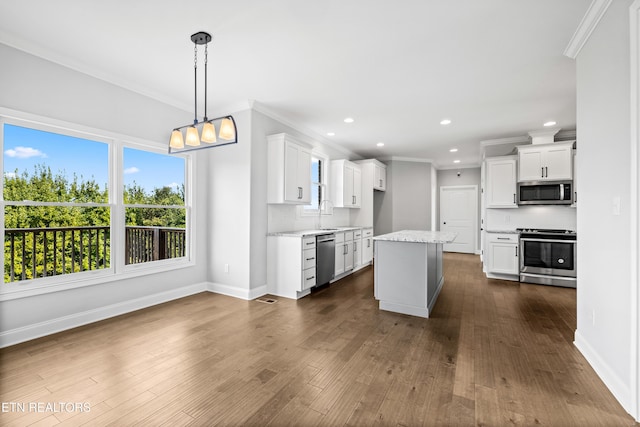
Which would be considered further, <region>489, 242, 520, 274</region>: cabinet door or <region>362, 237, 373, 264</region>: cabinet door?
<region>362, 237, 373, 264</region>: cabinet door

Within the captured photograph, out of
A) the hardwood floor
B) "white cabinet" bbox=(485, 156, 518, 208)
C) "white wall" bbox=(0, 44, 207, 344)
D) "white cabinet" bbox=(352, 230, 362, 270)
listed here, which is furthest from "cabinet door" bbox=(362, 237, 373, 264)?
"white wall" bbox=(0, 44, 207, 344)

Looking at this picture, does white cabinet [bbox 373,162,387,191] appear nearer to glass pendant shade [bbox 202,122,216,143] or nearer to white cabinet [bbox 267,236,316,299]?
white cabinet [bbox 267,236,316,299]

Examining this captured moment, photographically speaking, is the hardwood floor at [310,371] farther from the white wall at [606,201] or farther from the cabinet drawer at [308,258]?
the cabinet drawer at [308,258]

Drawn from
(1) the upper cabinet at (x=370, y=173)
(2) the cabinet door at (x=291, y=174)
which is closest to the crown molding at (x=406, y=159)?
(1) the upper cabinet at (x=370, y=173)

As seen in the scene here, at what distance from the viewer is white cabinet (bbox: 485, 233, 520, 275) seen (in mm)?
5266

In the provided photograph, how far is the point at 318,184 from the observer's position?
5.71 meters

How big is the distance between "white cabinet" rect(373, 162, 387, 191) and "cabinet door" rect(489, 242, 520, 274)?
283 centimetres

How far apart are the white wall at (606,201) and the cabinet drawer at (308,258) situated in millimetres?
2982

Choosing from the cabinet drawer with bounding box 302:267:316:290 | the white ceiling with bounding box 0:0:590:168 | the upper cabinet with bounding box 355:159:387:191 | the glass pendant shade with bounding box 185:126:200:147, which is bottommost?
the cabinet drawer with bounding box 302:267:316:290

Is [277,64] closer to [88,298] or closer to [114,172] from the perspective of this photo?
[114,172]

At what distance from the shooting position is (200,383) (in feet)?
6.91

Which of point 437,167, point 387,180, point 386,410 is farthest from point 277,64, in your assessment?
point 437,167

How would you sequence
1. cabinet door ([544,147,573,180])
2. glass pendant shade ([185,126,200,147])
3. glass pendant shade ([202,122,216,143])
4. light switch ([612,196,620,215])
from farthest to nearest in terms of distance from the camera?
1. cabinet door ([544,147,573,180])
2. glass pendant shade ([185,126,200,147])
3. glass pendant shade ([202,122,216,143])
4. light switch ([612,196,620,215])

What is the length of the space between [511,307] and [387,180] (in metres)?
4.73
